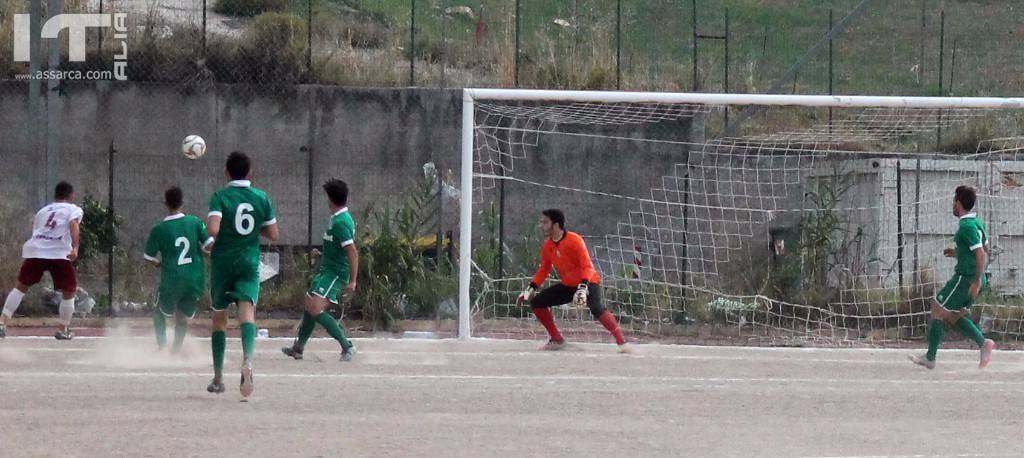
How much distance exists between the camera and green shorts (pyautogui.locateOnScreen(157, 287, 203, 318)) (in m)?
12.3

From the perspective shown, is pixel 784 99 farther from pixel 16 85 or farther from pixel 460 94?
pixel 16 85

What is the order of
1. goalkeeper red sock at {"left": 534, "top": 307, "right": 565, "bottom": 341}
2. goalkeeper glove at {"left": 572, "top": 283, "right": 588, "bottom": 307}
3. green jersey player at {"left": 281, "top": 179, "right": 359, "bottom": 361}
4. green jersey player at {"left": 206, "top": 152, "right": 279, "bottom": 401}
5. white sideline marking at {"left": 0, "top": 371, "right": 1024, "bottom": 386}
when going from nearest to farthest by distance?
green jersey player at {"left": 206, "top": 152, "right": 279, "bottom": 401} < white sideline marking at {"left": 0, "top": 371, "right": 1024, "bottom": 386} < green jersey player at {"left": 281, "top": 179, "right": 359, "bottom": 361} < goalkeeper glove at {"left": 572, "top": 283, "right": 588, "bottom": 307} < goalkeeper red sock at {"left": 534, "top": 307, "right": 565, "bottom": 341}

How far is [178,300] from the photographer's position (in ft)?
40.6

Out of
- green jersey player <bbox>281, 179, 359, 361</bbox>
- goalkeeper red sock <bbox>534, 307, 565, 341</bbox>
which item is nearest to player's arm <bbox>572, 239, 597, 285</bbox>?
goalkeeper red sock <bbox>534, 307, 565, 341</bbox>

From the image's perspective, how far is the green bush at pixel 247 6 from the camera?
26406mm

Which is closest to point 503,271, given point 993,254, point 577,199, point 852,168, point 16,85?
point 577,199

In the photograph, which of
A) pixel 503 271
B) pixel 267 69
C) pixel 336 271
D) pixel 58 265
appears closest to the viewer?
pixel 336 271

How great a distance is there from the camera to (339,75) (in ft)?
75.4

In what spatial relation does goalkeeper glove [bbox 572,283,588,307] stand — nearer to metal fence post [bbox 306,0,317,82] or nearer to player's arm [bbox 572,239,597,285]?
player's arm [bbox 572,239,597,285]

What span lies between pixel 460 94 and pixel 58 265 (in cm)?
873

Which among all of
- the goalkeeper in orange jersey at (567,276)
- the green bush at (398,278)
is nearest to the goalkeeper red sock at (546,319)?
the goalkeeper in orange jersey at (567,276)

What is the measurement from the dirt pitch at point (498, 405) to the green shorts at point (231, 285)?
2.28ft

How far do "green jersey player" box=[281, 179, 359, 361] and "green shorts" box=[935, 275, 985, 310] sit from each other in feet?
17.8

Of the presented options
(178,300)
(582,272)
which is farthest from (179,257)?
(582,272)
